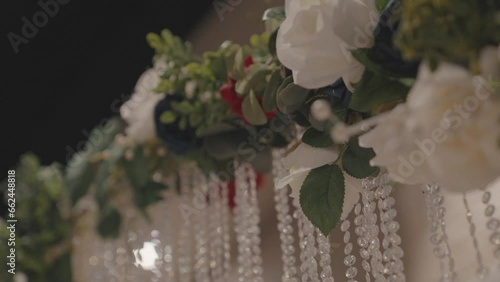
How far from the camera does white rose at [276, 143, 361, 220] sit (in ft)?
2.29

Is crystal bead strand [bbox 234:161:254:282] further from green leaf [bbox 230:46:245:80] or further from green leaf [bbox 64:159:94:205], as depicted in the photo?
green leaf [bbox 64:159:94:205]

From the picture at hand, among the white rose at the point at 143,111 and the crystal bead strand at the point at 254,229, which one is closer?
the crystal bead strand at the point at 254,229

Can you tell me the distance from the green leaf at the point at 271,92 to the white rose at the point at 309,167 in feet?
0.38

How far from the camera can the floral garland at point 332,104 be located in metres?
0.46

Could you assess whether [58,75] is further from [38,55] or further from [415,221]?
[415,221]

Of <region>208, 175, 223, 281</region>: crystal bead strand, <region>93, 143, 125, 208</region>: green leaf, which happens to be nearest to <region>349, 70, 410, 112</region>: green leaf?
<region>208, 175, 223, 281</region>: crystal bead strand

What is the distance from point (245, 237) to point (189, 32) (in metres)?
0.97

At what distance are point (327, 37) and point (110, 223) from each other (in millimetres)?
814

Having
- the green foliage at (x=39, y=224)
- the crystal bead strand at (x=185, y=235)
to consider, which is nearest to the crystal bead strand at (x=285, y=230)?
the crystal bead strand at (x=185, y=235)

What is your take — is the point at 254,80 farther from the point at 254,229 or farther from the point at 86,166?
the point at 86,166

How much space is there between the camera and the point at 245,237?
3.53 ft

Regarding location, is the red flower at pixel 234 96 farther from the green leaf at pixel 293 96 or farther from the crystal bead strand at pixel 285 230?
the green leaf at pixel 293 96

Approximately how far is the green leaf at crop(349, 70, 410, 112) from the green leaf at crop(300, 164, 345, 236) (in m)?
0.09

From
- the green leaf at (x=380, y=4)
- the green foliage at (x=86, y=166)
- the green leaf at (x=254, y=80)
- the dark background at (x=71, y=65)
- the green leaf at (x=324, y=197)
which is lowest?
the green leaf at (x=324, y=197)
